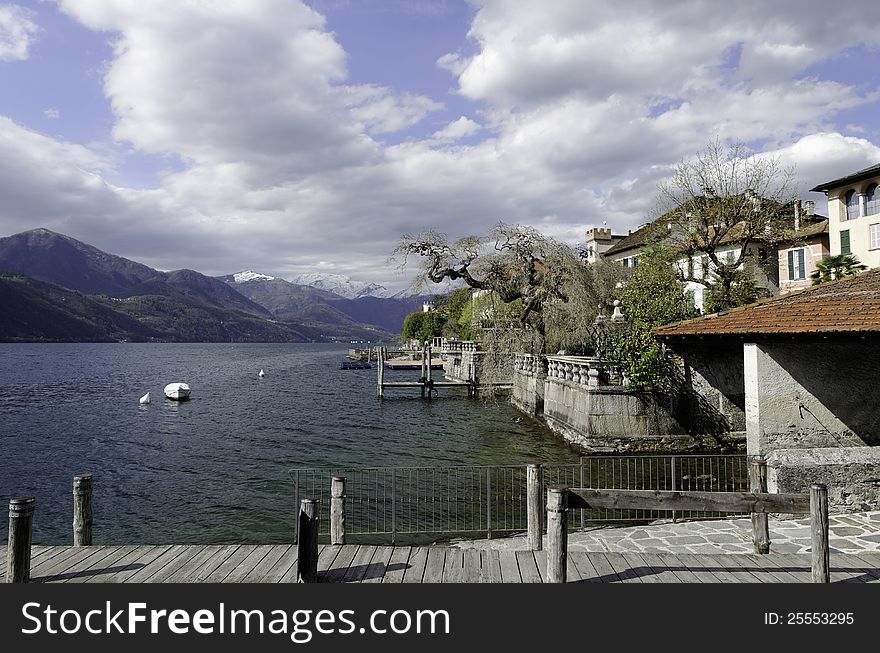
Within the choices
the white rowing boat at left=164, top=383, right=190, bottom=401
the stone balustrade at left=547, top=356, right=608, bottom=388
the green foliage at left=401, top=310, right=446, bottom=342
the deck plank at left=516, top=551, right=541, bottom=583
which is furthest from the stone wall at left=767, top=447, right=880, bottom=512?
the green foliage at left=401, top=310, right=446, bottom=342

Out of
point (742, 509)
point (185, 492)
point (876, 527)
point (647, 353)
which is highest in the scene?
point (647, 353)

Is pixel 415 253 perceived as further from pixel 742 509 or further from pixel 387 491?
pixel 742 509

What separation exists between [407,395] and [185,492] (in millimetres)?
29656

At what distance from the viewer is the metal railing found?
500 inches

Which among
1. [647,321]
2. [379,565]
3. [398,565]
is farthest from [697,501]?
[647,321]

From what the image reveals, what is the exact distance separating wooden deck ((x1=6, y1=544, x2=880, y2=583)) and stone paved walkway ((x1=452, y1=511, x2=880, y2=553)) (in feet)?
2.62

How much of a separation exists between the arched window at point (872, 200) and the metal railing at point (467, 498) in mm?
22634

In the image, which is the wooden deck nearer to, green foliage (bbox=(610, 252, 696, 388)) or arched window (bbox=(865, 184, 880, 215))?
green foliage (bbox=(610, 252, 696, 388))

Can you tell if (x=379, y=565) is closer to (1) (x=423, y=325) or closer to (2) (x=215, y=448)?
Result: (2) (x=215, y=448)

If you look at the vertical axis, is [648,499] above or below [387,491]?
above

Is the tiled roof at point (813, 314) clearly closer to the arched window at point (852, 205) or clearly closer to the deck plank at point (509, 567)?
the deck plank at point (509, 567)
